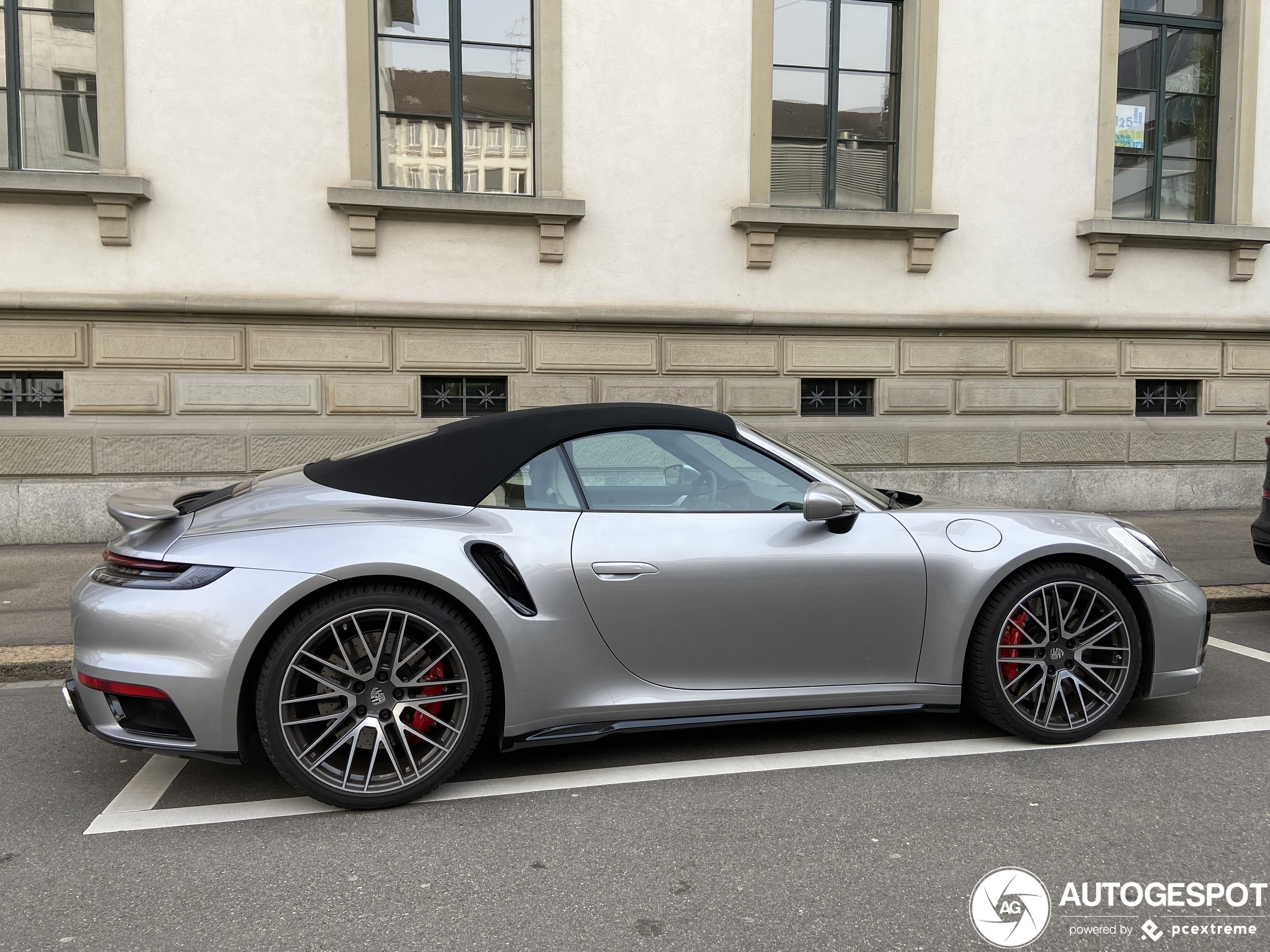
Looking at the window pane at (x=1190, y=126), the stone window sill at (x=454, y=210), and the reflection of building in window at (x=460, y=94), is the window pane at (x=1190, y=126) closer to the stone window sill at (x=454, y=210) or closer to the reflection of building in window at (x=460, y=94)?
the stone window sill at (x=454, y=210)

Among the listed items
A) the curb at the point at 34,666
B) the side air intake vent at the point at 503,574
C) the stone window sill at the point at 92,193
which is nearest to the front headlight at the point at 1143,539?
the side air intake vent at the point at 503,574

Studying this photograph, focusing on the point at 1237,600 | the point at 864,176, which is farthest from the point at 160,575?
the point at 864,176

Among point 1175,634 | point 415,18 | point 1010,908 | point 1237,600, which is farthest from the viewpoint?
point 415,18

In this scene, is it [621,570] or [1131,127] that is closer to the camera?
[621,570]

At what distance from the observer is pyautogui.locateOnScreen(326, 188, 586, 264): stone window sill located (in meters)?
8.93

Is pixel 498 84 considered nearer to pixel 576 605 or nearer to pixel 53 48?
pixel 53 48

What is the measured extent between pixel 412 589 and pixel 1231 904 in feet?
8.22

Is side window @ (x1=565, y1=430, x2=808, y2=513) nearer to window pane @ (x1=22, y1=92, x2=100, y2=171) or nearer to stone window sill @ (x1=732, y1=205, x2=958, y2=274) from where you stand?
stone window sill @ (x1=732, y1=205, x2=958, y2=274)

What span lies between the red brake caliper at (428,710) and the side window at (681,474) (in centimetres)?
81

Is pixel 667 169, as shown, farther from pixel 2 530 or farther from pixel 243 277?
pixel 2 530

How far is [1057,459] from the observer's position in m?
10.4

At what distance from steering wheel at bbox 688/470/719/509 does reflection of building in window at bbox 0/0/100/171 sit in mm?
8052

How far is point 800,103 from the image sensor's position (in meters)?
10.2

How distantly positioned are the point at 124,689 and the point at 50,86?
811cm
